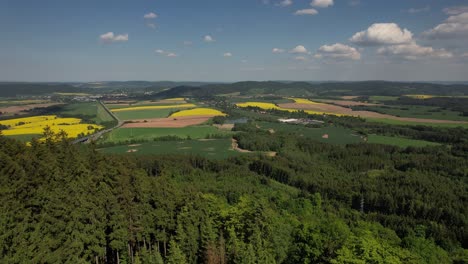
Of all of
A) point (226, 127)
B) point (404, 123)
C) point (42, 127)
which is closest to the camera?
point (42, 127)

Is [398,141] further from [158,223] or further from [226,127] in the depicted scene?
[158,223]

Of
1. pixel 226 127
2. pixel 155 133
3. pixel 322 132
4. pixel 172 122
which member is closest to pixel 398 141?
pixel 322 132

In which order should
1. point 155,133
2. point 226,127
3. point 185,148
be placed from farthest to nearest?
point 226,127
point 155,133
point 185,148

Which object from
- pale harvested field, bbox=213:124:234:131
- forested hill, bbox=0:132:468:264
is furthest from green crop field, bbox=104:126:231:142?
forested hill, bbox=0:132:468:264

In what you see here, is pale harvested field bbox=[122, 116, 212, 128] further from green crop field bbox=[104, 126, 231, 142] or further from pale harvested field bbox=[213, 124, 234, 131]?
pale harvested field bbox=[213, 124, 234, 131]

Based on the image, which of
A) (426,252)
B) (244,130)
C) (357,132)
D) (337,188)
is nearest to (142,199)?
(426,252)

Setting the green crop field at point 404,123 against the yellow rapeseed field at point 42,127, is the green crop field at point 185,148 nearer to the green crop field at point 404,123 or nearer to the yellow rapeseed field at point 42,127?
the yellow rapeseed field at point 42,127
